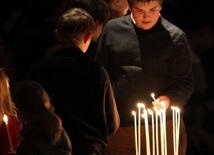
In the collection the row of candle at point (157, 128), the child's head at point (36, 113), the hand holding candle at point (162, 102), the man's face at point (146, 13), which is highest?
the man's face at point (146, 13)

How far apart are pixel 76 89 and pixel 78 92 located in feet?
0.07

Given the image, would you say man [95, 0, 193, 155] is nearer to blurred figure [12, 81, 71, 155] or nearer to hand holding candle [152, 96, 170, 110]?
hand holding candle [152, 96, 170, 110]

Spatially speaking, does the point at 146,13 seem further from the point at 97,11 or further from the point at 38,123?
the point at 38,123

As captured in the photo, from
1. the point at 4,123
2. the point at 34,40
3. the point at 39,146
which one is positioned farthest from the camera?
the point at 34,40

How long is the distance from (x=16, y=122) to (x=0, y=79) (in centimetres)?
28

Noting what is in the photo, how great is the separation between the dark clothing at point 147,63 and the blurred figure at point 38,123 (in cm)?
88

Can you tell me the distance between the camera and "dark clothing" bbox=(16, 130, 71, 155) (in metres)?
4.08

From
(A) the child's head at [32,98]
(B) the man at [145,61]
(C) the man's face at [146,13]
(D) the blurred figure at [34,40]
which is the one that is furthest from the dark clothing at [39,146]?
(D) the blurred figure at [34,40]

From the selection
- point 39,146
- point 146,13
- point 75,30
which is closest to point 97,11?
point 146,13

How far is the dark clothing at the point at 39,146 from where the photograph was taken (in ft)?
13.4

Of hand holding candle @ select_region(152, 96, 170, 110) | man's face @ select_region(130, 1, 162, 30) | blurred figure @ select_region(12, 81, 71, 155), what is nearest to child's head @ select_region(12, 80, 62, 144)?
blurred figure @ select_region(12, 81, 71, 155)

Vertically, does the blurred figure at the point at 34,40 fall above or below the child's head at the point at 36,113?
below

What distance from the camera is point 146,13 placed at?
4824 mm

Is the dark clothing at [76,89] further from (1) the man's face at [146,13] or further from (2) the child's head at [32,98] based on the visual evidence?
(1) the man's face at [146,13]
